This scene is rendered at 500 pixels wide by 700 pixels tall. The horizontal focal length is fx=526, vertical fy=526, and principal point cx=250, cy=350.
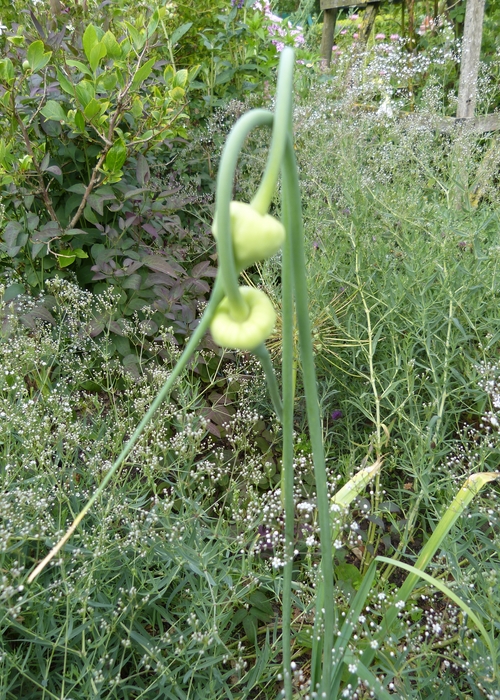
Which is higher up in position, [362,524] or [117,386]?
[117,386]

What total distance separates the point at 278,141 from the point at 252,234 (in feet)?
0.26

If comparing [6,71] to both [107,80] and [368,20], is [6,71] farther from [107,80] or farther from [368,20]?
[368,20]

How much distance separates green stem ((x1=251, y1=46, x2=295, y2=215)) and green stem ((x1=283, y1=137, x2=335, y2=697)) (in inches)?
2.2

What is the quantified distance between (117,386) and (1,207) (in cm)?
74

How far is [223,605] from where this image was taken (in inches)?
50.7

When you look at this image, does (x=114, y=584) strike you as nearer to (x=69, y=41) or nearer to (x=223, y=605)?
(x=223, y=605)

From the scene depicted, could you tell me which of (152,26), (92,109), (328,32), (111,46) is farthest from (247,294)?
(328,32)

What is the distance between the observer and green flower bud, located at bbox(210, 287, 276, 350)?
1.55 ft

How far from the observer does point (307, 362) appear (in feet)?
2.15

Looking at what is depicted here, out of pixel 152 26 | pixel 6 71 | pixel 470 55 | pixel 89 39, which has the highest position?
pixel 470 55

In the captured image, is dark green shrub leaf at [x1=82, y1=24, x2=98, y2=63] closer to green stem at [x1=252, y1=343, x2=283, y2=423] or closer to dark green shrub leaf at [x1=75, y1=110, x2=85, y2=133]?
dark green shrub leaf at [x1=75, y1=110, x2=85, y2=133]

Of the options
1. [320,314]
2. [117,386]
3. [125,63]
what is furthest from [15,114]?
[320,314]

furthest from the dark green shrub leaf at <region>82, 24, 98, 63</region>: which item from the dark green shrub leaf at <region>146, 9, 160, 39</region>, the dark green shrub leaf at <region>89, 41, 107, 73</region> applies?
the dark green shrub leaf at <region>146, 9, 160, 39</region>

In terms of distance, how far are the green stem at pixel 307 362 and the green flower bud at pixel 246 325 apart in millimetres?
96
